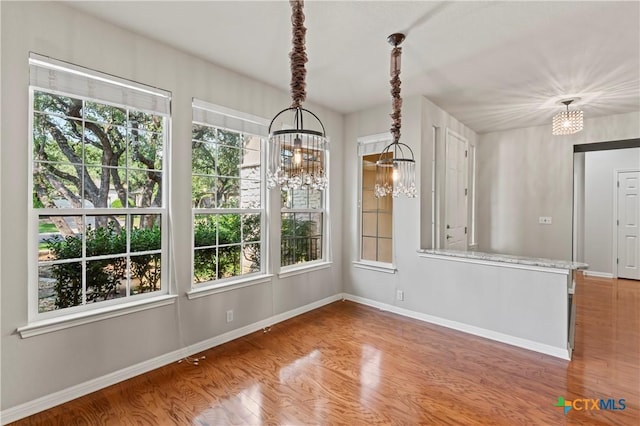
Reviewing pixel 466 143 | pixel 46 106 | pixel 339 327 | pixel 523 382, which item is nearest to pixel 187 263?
pixel 46 106

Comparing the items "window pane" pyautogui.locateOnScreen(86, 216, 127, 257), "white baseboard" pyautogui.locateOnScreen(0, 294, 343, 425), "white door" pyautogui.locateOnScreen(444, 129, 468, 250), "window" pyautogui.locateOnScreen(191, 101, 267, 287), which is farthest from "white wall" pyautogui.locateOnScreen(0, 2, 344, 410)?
"white door" pyautogui.locateOnScreen(444, 129, 468, 250)

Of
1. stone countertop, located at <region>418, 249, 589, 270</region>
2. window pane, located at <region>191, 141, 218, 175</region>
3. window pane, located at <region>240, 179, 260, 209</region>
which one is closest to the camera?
stone countertop, located at <region>418, 249, 589, 270</region>

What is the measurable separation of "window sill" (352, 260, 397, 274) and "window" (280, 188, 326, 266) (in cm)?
52

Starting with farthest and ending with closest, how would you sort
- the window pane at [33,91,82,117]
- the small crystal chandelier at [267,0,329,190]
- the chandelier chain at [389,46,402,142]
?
the chandelier chain at [389,46,402,142]
the window pane at [33,91,82,117]
the small crystal chandelier at [267,0,329,190]

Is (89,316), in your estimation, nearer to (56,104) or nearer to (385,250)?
(56,104)

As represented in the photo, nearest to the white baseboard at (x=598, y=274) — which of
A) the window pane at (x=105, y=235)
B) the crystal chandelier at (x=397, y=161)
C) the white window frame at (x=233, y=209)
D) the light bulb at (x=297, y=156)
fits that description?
the crystal chandelier at (x=397, y=161)

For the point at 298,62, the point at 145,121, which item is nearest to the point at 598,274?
the point at 298,62

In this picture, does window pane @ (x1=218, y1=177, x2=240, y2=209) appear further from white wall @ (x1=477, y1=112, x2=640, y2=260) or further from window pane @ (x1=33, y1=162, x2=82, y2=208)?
white wall @ (x1=477, y1=112, x2=640, y2=260)

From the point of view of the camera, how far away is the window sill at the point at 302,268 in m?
3.74

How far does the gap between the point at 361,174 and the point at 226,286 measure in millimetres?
2401

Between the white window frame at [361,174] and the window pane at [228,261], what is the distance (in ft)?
5.91

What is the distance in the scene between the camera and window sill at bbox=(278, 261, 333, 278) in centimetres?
374

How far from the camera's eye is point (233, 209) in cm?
322

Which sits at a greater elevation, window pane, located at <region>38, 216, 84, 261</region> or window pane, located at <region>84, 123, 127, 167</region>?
window pane, located at <region>84, 123, 127, 167</region>
